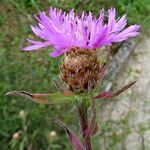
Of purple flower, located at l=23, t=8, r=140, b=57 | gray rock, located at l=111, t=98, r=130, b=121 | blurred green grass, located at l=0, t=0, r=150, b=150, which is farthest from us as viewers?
gray rock, located at l=111, t=98, r=130, b=121

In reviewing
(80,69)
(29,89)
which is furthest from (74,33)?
(29,89)

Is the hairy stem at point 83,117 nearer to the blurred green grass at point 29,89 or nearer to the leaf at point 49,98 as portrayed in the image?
the leaf at point 49,98

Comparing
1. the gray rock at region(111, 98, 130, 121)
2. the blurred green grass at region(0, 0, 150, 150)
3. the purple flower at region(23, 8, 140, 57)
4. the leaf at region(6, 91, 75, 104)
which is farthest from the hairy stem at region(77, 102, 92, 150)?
the gray rock at region(111, 98, 130, 121)

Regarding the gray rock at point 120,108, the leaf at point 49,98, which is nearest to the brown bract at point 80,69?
the leaf at point 49,98

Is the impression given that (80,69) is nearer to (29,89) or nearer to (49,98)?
(49,98)

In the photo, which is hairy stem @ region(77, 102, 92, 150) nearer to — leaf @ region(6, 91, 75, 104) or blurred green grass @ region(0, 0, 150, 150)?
leaf @ region(6, 91, 75, 104)
